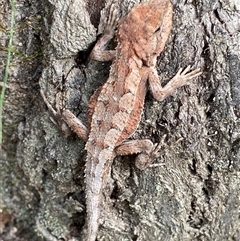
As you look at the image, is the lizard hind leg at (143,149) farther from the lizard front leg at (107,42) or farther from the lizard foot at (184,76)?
the lizard front leg at (107,42)

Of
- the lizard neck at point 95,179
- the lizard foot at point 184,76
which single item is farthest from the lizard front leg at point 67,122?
the lizard foot at point 184,76

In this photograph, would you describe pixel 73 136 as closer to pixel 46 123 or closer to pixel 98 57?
pixel 46 123

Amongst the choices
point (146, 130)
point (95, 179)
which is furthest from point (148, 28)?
point (95, 179)

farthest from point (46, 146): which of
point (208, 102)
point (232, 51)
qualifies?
point (232, 51)

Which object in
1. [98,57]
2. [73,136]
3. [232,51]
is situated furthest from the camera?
[73,136]

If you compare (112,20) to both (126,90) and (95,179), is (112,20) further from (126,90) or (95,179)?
(95,179)

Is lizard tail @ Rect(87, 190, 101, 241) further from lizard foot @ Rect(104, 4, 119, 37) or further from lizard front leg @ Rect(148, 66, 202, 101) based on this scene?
lizard foot @ Rect(104, 4, 119, 37)

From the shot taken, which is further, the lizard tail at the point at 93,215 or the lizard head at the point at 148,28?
the lizard tail at the point at 93,215

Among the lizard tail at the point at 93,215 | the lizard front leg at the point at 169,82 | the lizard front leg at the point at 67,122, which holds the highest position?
the lizard front leg at the point at 169,82
